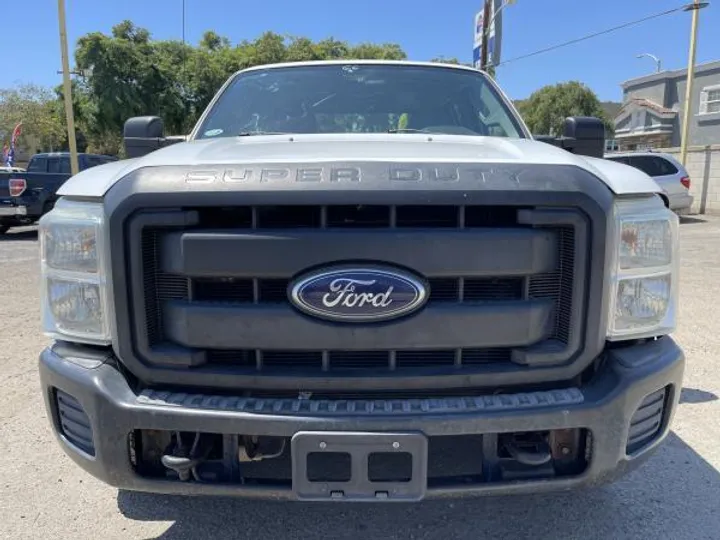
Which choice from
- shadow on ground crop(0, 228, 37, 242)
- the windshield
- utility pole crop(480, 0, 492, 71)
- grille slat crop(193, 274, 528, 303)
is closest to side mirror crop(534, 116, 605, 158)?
the windshield

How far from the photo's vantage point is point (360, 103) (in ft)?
11.4

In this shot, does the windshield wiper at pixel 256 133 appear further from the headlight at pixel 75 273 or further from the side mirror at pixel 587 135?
the side mirror at pixel 587 135

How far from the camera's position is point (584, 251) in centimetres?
188

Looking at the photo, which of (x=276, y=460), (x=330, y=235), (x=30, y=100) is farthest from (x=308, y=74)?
(x=30, y=100)

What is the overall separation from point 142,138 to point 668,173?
48.2 feet

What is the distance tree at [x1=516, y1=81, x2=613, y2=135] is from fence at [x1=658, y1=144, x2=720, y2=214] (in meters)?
29.4

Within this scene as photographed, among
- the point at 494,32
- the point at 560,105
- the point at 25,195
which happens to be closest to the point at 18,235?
the point at 25,195

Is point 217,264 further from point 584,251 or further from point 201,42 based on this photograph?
point 201,42

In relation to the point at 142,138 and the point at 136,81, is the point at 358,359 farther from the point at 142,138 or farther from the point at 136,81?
the point at 136,81

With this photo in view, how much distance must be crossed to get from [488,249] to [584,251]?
312 millimetres

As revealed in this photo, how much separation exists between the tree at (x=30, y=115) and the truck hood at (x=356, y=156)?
45759 mm

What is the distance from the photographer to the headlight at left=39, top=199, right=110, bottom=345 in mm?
1937

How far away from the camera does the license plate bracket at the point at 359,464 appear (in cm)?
178

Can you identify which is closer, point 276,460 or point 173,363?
point 173,363
